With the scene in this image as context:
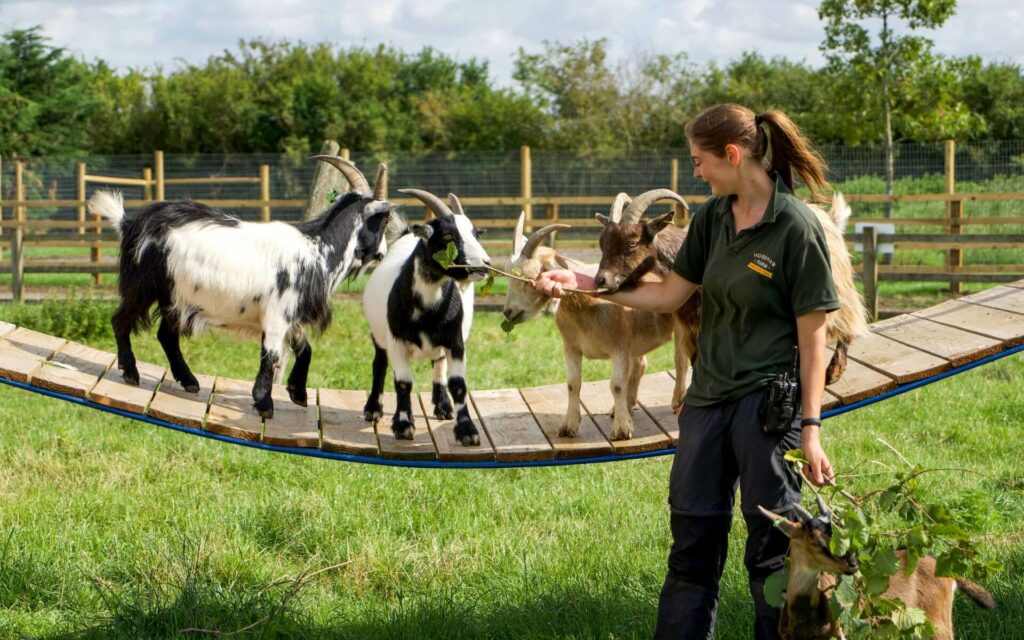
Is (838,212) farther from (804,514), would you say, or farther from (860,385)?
(804,514)

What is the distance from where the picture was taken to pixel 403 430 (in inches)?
185

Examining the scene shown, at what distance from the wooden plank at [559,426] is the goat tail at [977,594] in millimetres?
1397

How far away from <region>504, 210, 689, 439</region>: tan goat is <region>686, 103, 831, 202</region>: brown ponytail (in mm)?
1701

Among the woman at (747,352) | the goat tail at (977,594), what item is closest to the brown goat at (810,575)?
the woman at (747,352)

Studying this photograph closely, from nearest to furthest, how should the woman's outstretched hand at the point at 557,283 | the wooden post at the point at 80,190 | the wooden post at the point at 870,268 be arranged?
the woman's outstretched hand at the point at 557,283
the wooden post at the point at 870,268
the wooden post at the point at 80,190

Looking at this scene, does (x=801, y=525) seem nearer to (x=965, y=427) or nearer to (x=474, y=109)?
(x=965, y=427)

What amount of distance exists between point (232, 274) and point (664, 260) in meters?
1.96

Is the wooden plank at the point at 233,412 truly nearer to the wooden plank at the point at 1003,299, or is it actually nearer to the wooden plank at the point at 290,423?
the wooden plank at the point at 290,423

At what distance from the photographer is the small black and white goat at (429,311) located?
4.66m

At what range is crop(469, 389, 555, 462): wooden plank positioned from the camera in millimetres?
4277

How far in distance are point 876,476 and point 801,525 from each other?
3.37 meters

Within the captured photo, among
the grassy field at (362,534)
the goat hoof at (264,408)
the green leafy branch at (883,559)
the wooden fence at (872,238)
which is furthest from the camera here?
the wooden fence at (872,238)

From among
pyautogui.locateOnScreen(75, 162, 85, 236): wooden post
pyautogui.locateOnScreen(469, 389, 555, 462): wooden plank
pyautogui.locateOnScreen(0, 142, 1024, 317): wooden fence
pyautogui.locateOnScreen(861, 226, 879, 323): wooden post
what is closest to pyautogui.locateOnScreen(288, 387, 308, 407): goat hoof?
pyautogui.locateOnScreen(469, 389, 555, 462): wooden plank

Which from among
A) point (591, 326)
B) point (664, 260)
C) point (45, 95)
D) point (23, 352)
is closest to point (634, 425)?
point (591, 326)
